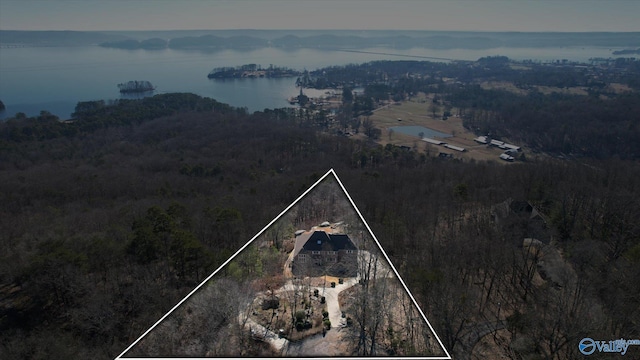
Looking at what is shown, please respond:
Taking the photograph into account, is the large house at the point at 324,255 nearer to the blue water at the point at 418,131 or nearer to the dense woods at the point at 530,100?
the blue water at the point at 418,131

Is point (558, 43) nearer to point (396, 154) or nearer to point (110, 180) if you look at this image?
point (396, 154)

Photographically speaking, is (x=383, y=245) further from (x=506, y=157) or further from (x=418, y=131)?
(x=418, y=131)

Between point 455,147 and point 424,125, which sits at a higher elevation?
point 424,125

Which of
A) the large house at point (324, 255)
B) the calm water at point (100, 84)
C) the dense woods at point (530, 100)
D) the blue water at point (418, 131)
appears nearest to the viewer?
the large house at point (324, 255)

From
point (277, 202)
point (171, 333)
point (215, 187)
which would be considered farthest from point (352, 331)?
point (215, 187)

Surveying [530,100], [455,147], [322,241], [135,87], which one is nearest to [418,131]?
[455,147]

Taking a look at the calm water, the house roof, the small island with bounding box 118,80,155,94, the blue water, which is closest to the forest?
the house roof

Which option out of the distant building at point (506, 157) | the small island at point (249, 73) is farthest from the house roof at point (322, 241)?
the small island at point (249, 73)

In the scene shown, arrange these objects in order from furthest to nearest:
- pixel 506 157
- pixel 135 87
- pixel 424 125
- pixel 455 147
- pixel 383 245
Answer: pixel 135 87 → pixel 424 125 → pixel 455 147 → pixel 506 157 → pixel 383 245
